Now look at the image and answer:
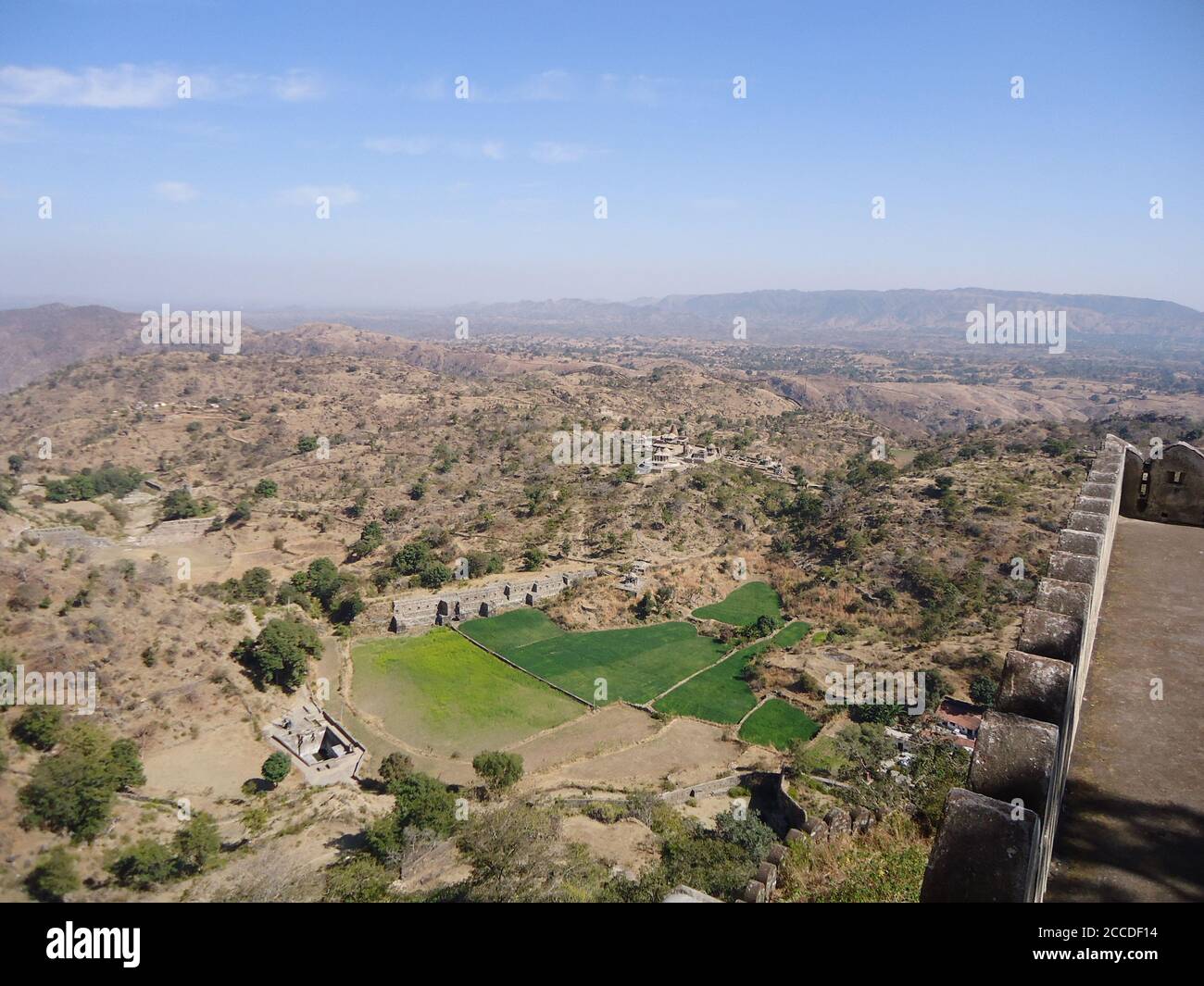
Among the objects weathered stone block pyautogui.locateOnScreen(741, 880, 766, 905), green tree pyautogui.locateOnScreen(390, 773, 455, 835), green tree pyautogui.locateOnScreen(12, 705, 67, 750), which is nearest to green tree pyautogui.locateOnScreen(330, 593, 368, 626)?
green tree pyautogui.locateOnScreen(12, 705, 67, 750)

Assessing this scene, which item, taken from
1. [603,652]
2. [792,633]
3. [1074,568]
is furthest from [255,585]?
[1074,568]

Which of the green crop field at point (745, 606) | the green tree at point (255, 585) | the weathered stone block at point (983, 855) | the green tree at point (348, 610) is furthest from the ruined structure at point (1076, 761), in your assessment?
the green tree at point (255, 585)

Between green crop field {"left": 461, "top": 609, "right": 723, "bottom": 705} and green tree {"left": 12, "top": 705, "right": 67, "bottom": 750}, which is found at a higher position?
green tree {"left": 12, "top": 705, "right": 67, "bottom": 750}

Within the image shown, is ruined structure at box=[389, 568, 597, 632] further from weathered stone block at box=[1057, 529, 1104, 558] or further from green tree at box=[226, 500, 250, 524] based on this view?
weathered stone block at box=[1057, 529, 1104, 558]

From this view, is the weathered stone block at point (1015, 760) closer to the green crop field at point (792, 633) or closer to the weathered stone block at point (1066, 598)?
the weathered stone block at point (1066, 598)

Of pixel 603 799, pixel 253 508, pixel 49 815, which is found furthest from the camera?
pixel 253 508

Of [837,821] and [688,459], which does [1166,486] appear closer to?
[837,821]
